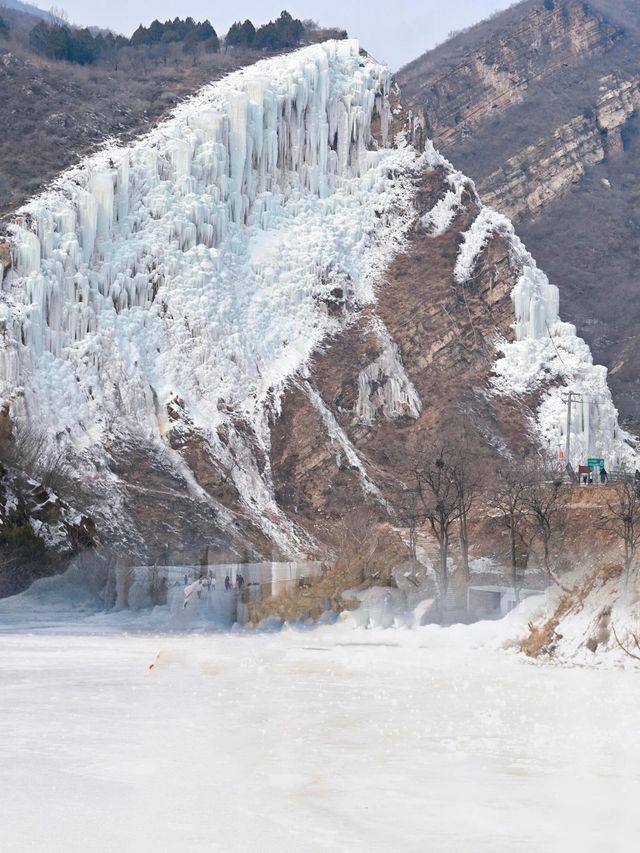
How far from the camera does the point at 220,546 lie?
211 feet

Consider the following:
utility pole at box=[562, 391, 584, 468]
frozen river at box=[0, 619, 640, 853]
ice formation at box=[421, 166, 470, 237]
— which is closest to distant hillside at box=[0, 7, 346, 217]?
ice formation at box=[421, 166, 470, 237]

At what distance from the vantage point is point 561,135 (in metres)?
140

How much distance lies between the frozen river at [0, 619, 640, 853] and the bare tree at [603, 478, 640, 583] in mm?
5505

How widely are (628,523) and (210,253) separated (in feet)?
163

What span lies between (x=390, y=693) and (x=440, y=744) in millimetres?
5186

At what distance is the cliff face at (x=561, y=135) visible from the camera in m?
122

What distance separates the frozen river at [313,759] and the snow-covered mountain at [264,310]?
144 ft

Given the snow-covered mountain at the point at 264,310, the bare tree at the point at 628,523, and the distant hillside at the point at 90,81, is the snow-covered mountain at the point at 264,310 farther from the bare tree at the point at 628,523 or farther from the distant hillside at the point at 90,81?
the bare tree at the point at 628,523

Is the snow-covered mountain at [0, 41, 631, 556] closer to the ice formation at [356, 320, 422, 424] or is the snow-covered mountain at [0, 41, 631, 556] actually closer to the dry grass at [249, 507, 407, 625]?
the ice formation at [356, 320, 422, 424]

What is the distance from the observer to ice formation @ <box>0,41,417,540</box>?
2773 inches

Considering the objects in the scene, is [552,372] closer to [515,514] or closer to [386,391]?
[386,391]

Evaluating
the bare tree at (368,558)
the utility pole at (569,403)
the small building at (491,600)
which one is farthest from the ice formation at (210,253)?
the small building at (491,600)

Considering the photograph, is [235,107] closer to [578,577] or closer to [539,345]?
[539,345]

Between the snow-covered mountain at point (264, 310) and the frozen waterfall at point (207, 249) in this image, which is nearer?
the snow-covered mountain at point (264, 310)
